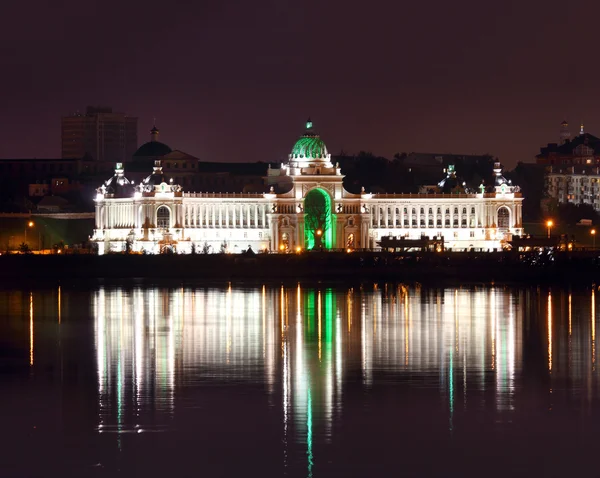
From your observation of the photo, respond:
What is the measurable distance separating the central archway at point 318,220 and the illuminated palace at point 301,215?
9 cm

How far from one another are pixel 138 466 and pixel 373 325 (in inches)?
1169

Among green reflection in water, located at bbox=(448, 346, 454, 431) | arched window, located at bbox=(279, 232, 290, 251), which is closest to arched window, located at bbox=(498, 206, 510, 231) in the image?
arched window, located at bbox=(279, 232, 290, 251)

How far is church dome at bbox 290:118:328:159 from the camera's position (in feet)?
470

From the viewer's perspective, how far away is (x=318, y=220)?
140 m

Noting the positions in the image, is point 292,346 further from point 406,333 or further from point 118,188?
point 118,188

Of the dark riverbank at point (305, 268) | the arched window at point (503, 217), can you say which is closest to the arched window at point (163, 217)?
the dark riverbank at point (305, 268)

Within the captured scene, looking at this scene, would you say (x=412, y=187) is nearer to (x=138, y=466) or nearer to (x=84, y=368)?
(x=84, y=368)

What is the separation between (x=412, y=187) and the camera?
567 feet

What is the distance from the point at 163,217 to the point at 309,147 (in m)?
16.1

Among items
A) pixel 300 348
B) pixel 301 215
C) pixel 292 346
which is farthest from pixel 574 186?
pixel 300 348

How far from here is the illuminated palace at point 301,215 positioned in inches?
5330

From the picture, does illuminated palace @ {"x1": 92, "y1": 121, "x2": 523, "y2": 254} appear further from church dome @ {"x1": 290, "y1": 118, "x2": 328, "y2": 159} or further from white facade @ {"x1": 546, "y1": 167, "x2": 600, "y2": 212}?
white facade @ {"x1": 546, "y1": 167, "x2": 600, "y2": 212}

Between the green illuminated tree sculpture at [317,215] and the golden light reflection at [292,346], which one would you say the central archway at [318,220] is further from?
the golden light reflection at [292,346]

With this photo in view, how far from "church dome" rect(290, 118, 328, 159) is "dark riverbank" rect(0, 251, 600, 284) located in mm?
29709
